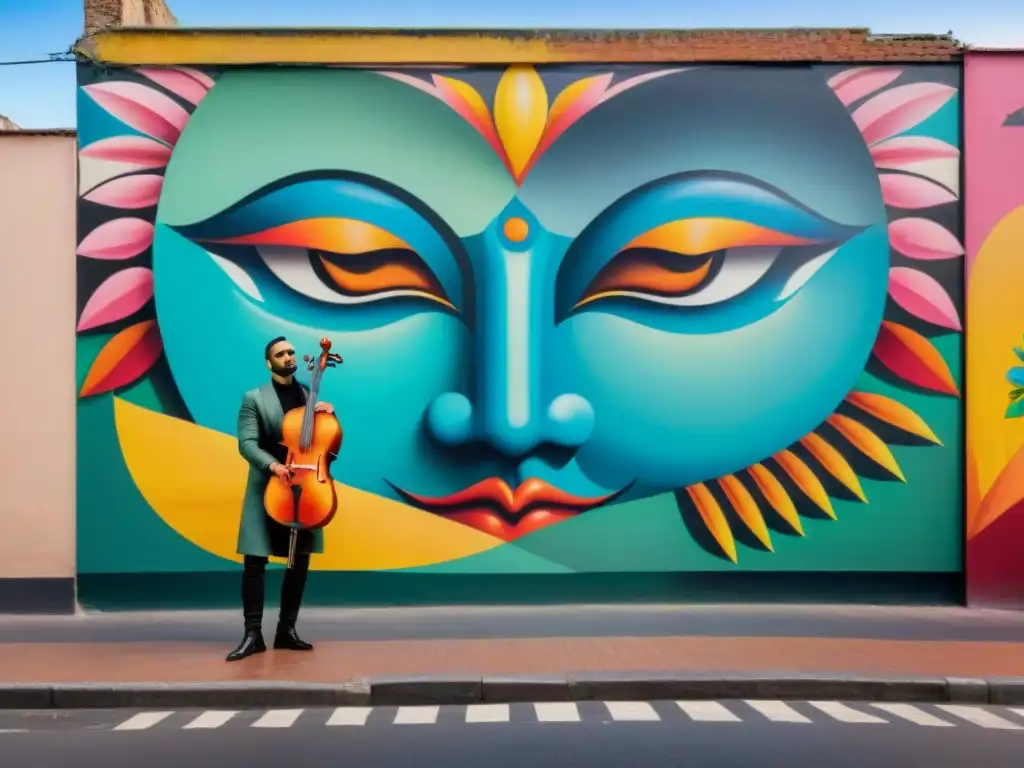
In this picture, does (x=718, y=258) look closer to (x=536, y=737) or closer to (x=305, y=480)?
(x=305, y=480)

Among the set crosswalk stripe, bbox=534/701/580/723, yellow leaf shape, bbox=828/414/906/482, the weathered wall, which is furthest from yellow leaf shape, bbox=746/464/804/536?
the weathered wall

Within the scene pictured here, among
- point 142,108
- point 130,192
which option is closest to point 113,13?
point 142,108

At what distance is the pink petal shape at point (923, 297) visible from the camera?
35.8 ft

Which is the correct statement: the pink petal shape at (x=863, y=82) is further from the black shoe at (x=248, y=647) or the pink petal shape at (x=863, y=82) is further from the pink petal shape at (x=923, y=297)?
the black shoe at (x=248, y=647)

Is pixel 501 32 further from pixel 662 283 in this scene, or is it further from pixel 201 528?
pixel 201 528

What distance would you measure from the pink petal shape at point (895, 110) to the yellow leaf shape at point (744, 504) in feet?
10.6

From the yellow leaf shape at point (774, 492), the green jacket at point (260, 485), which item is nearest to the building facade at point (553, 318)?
the yellow leaf shape at point (774, 492)

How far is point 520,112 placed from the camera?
1095cm

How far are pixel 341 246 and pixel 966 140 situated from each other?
558 centimetres

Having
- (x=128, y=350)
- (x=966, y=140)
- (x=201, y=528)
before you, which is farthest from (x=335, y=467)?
(x=966, y=140)

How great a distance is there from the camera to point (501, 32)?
1093 centimetres

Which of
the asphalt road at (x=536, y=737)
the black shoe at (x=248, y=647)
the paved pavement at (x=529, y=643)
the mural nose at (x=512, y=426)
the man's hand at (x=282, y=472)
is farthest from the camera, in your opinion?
the mural nose at (x=512, y=426)

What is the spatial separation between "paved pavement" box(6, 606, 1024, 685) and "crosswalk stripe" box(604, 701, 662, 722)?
20.6 inches

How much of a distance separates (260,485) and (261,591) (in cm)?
77
